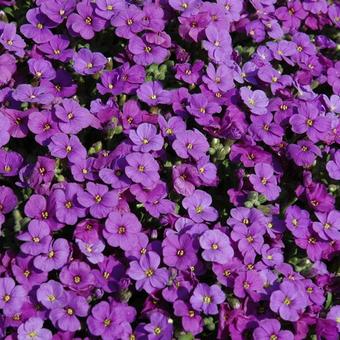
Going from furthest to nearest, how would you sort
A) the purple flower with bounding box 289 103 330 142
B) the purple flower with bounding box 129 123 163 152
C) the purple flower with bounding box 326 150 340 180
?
the purple flower with bounding box 289 103 330 142, the purple flower with bounding box 326 150 340 180, the purple flower with bounding box 129 123 163 152

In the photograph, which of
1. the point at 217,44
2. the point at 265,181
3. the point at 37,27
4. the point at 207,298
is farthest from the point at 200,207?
the point at 37,27

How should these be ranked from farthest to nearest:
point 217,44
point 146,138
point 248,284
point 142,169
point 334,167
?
point 217,44 < point 334,167 < point 146,138 < point 142,169 < point 248,284

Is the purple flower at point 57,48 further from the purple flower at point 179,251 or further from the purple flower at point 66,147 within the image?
the purple flower at point 179,251

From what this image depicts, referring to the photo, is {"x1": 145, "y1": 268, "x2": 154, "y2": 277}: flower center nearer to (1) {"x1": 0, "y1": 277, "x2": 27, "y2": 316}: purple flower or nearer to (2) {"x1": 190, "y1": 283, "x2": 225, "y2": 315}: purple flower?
(2) {"x1": 190, "y1": 283, "x2": 225, "y2": 315}: purple flower

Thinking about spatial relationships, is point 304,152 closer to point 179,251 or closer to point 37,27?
point 179,251

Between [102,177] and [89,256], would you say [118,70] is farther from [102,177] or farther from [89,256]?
[89,256]

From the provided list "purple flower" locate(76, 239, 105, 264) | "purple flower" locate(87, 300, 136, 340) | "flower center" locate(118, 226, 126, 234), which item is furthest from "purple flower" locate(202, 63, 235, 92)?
"purple flower" locate(87, 300, 136, 340)

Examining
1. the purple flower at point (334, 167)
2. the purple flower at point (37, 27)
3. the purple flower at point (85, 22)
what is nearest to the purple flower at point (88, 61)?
the purple flower at point (85, 22)
